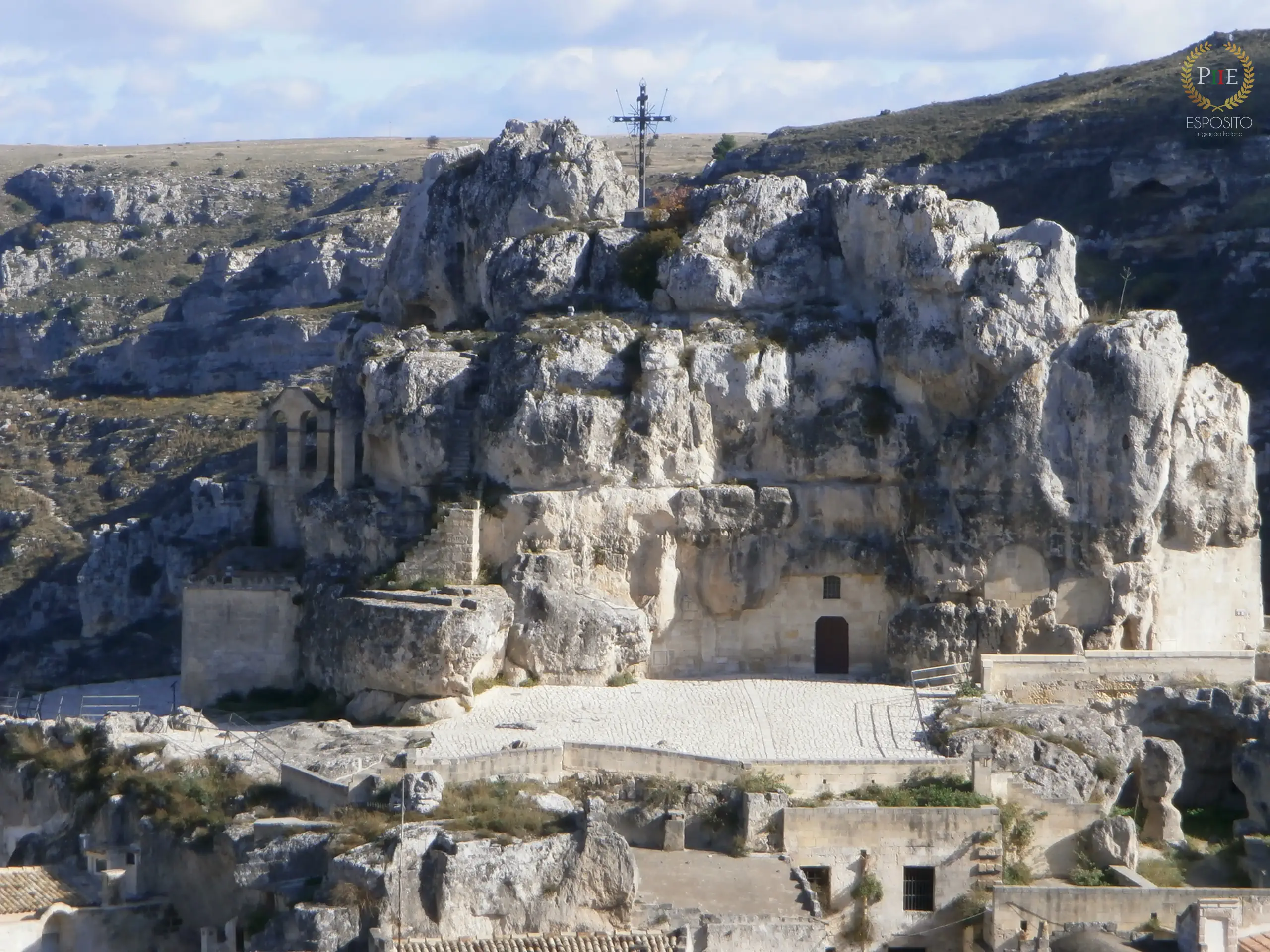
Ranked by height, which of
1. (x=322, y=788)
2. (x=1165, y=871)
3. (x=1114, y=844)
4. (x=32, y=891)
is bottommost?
(x=32, y=891)

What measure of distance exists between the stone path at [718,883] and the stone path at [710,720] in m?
2.60

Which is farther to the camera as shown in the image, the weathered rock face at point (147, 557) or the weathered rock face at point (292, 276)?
the weathered rock face at point (292, 276)

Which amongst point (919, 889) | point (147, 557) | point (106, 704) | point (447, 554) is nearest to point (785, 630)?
point (447, 554)

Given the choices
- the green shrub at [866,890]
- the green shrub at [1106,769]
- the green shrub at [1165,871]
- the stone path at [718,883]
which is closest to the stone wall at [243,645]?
the stone path at [718,883]

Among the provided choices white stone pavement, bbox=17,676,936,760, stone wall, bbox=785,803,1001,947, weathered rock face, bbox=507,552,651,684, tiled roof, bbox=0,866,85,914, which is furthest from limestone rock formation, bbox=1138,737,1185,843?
tiled roof, bbox=0,866,85,914

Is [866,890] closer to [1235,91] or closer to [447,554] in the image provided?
[447,554]

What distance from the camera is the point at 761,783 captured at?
40688 millimetres

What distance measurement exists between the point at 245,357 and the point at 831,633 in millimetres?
48622

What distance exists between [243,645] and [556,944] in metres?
14.6

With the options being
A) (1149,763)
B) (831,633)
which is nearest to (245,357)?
(831,633)

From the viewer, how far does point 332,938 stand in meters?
35.8

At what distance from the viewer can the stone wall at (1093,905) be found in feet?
127

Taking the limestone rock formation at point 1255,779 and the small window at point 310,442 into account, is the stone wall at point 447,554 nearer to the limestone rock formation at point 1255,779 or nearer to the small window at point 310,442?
the small window at point 310,442

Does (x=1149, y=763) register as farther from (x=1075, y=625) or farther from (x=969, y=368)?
(x=969, y=368)
